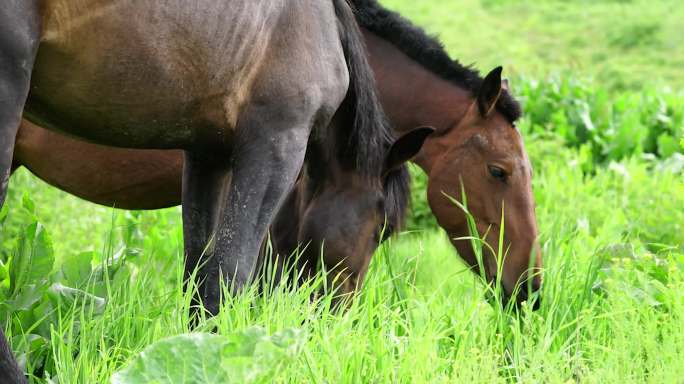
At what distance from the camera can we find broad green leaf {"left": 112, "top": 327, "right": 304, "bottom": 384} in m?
2.93

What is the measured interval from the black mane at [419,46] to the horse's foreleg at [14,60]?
2.46 meters

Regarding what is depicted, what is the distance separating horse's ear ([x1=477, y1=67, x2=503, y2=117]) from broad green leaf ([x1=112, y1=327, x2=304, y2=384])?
237 centimetres

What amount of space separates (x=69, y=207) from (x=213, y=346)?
4.78 metres

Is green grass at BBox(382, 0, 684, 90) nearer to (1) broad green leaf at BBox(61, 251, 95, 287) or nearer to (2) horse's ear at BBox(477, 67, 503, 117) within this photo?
(2) horse's ear at BBox(477, 67, 503, 117)

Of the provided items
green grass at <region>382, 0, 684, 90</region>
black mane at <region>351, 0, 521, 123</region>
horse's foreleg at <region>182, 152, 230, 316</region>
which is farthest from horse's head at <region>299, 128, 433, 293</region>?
green grass at <region>382, 0, 684, 90</region>

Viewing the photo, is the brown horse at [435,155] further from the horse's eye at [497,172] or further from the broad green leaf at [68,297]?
the broad green leaf at [68,297]

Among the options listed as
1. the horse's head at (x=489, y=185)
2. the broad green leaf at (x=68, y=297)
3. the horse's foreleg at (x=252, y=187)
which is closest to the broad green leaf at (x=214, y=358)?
the horse's foreleg at (x=252, y=187)

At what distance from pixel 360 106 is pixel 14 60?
64.7 inches

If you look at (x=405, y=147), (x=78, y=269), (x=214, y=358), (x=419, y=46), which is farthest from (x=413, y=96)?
(x=214, y=358)

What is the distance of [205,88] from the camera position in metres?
3.53

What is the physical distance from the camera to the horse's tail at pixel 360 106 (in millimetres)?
4117

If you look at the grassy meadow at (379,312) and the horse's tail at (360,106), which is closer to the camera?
the grassy meadow at (379,312)

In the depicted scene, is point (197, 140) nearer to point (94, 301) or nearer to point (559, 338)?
point (94, 301)

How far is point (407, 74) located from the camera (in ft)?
17.8
